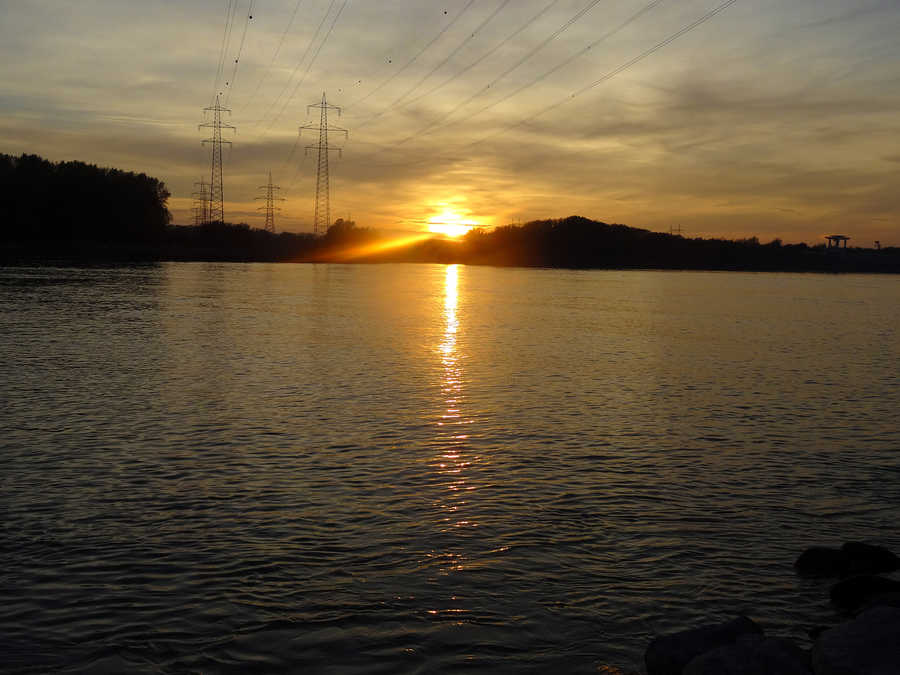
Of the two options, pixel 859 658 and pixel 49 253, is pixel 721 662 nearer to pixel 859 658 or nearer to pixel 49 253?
pixel 859 658

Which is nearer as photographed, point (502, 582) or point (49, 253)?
point (502, 582)

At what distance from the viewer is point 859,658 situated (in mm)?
7949

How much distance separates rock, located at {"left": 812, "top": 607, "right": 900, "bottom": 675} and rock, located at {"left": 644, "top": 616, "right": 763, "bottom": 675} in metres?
0.93

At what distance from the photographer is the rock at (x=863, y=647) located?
777 centimetres

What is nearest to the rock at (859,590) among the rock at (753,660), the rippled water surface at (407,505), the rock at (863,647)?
the rippled water surface at (407,505)

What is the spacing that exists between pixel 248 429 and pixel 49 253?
171m

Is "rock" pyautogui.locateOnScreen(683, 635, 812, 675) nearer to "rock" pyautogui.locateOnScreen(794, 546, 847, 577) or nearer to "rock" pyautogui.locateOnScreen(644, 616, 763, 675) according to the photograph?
"rock" pyautogui.locateOnScreen(644, 616, 763, 675)

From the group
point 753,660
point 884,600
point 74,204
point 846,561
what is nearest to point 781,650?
point 753,660

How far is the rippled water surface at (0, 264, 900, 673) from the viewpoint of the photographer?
10164mm

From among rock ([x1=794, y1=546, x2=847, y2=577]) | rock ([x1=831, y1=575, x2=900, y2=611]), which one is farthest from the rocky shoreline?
rock ([x1=794, y1=546, x2=847, y2=577])

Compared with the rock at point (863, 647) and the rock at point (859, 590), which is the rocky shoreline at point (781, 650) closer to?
the rock at point (863, 647)

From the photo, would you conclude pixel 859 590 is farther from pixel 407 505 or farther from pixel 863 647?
pixel 407 505

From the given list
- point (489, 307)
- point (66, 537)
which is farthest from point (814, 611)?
point (489, 307)

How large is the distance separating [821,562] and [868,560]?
796 mm
